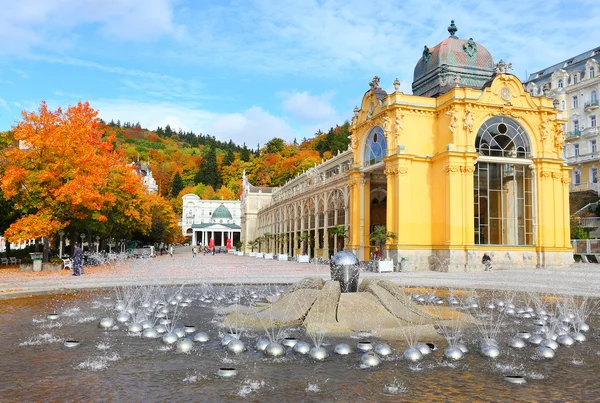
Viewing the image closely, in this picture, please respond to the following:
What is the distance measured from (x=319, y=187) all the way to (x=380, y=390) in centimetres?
5340

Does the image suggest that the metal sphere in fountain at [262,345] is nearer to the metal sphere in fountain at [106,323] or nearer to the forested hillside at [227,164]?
the metal sphere in fountain at [106,323]

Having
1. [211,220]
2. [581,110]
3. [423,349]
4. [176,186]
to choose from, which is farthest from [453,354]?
[176,186]

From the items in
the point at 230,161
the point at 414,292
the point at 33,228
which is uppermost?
the point at 230,161

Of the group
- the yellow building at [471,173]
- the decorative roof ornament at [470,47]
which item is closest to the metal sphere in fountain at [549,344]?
the yellow building at [471,173]

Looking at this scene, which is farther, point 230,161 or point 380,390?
point 230,161

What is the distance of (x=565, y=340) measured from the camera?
10.2 metres

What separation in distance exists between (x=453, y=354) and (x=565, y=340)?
2.93m

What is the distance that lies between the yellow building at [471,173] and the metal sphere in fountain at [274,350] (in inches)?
1178

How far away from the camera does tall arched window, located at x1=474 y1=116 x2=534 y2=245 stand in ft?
130

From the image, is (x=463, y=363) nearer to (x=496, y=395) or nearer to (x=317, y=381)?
(x=496, y=395)

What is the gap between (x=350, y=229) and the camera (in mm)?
48000

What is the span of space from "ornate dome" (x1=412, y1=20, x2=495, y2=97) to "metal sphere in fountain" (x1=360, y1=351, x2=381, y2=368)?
3717 centimetres

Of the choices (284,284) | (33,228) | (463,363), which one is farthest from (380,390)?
(33,228)

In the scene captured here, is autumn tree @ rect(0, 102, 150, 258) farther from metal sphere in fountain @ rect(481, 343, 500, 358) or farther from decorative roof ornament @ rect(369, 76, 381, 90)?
metal sphere in fountain @ rect(481, 343, 500, 358)
